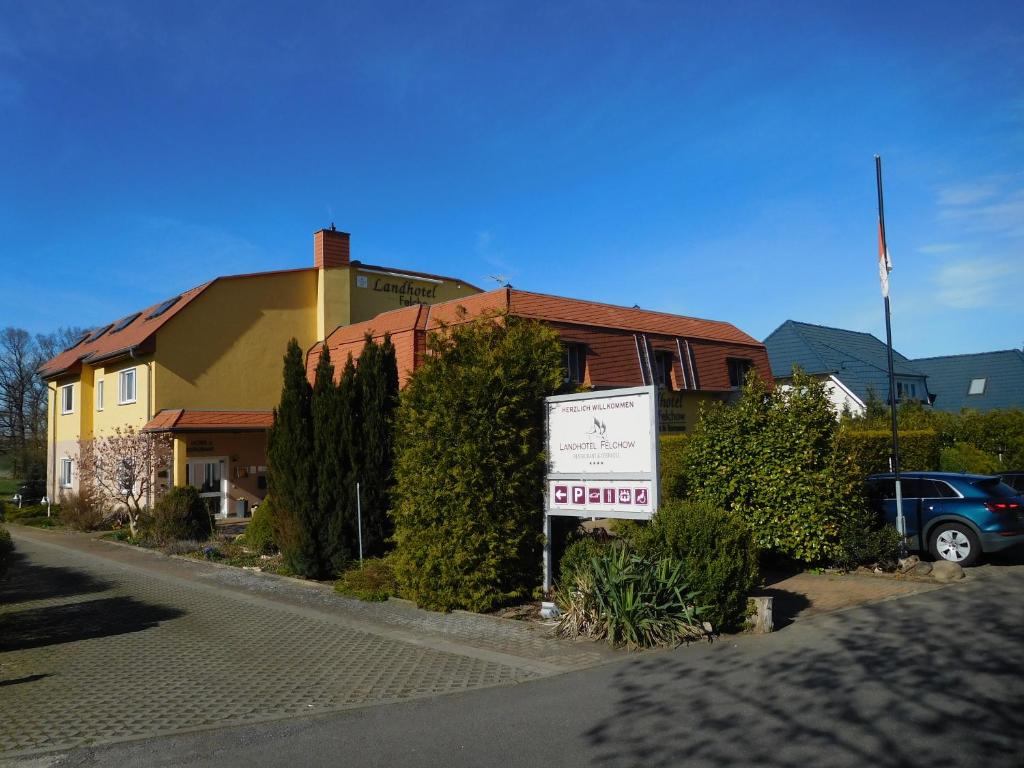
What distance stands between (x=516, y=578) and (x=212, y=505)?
751 inches

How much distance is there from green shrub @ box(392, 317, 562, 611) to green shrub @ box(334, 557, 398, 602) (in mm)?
603

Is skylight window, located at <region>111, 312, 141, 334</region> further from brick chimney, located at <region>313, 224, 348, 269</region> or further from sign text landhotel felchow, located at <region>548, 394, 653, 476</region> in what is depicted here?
sign text landhotel felchow, located at <region>548, 394, 653, 476</region>

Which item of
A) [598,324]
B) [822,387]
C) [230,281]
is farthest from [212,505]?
[822,387]

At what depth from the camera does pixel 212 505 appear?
27312 millimetres

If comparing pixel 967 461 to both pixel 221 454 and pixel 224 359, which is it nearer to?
pixel 221 454

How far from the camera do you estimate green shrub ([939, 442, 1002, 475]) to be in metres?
24.0

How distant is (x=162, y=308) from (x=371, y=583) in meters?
20.7

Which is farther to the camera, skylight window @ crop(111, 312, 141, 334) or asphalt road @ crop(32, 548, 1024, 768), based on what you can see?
skylight window @ crop(111, 312, 141, 334)

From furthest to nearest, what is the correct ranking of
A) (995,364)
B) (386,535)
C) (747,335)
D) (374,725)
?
(995,364) < (747,335) < (386,535) < (374,725)

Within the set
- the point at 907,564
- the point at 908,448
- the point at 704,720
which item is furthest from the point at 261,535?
the point at 908,448

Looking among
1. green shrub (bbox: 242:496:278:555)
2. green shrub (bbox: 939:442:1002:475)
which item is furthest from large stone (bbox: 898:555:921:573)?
green shrub (bbox: 939:442:1002:475)

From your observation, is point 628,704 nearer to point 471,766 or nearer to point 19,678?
point 471,766

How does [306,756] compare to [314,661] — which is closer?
[306,756]

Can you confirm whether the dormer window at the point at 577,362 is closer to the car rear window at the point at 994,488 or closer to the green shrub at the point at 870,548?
the green shrub at the point at 870,548
